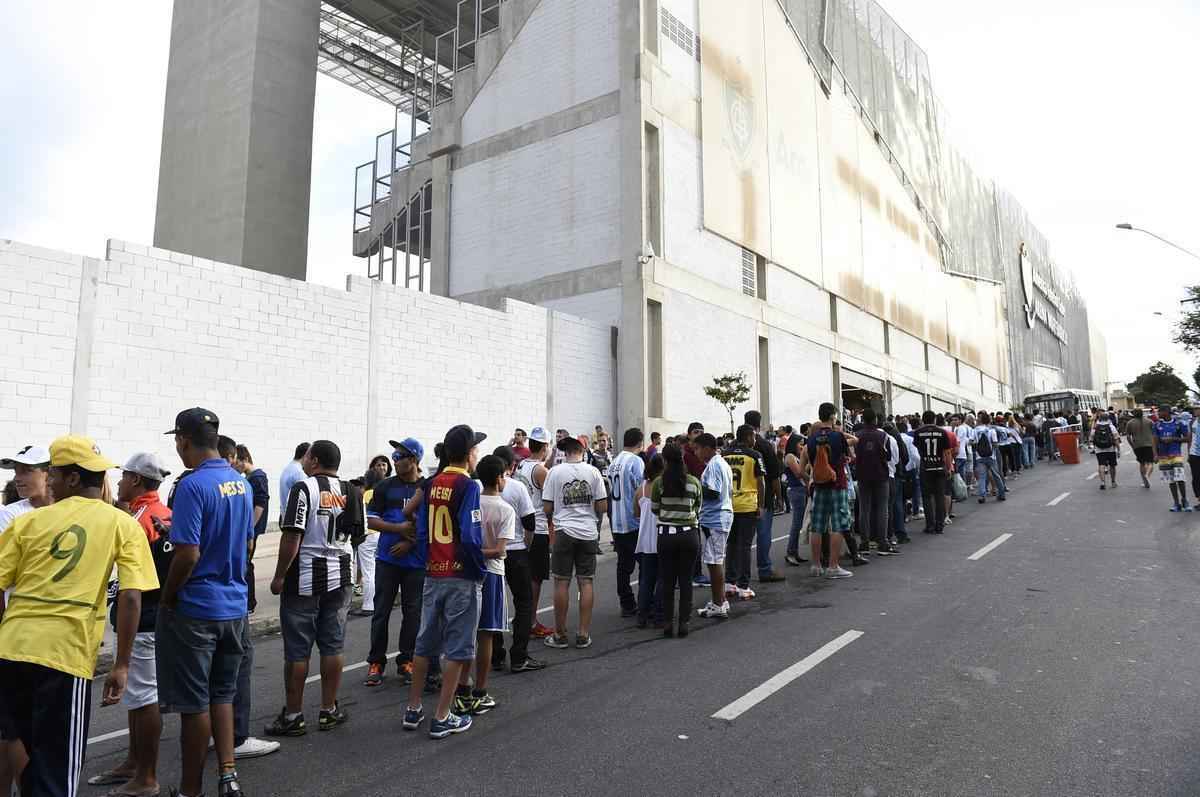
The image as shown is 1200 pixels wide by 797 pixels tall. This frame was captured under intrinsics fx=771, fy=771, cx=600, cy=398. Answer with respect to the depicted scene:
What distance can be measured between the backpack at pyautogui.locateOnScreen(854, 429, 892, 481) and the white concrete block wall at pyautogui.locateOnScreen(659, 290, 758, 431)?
11.8 metres

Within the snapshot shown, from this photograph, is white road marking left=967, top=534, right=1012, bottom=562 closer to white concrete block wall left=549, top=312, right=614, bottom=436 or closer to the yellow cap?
the yellow cap

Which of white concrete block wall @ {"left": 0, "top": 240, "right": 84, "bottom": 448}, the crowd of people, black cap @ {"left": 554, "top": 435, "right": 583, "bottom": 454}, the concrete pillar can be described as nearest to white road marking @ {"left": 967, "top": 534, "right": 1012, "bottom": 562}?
the crowd of people

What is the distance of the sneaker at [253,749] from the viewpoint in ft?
15.4

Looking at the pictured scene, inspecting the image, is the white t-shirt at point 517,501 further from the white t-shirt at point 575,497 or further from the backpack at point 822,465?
the backpack at point 822,465

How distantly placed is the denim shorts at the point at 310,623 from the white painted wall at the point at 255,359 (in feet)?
30.3

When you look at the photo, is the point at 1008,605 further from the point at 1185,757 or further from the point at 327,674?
the point at 327,674

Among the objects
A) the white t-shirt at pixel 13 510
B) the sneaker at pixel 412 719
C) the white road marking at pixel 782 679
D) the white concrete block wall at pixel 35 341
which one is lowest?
the sneaker at pixel 412 719

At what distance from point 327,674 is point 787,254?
2789 cm

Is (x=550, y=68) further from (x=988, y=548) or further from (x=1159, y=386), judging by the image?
(x=1159, y=386)

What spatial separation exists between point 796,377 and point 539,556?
25.1 m

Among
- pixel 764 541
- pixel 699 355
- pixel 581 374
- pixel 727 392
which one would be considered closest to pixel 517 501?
pixel 764 541

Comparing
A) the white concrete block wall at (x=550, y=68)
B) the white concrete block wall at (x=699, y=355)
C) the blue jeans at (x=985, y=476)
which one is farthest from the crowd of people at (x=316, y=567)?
the white concrete block wall at (x=550, y=68)

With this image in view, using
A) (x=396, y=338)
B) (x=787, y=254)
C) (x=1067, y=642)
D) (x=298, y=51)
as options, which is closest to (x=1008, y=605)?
(x=1067, y=642)

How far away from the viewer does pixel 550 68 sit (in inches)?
998
